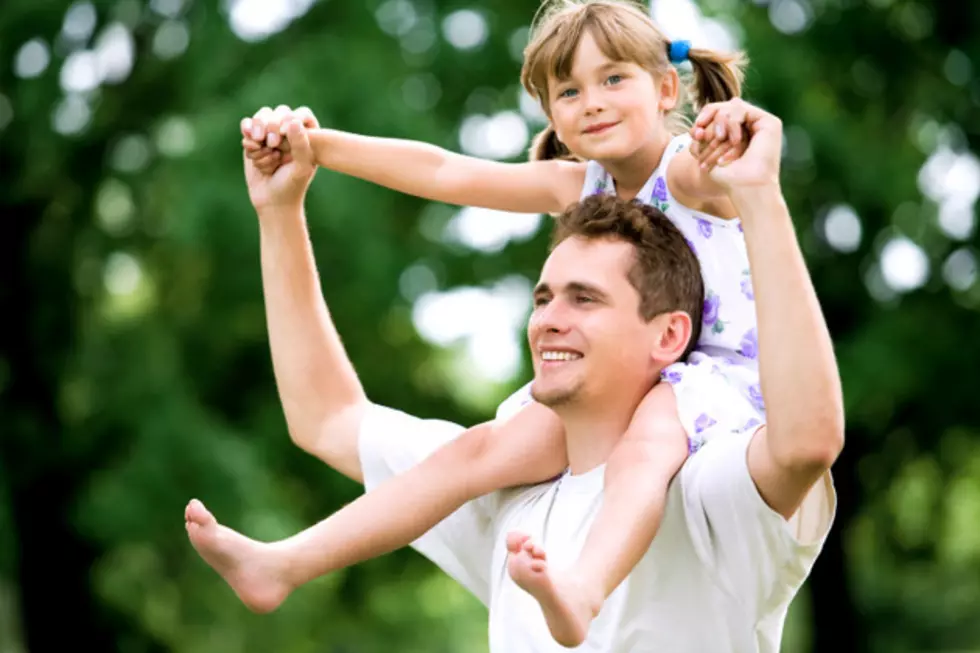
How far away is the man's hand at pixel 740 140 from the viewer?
8.38 ft

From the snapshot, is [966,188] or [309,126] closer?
[309,126]

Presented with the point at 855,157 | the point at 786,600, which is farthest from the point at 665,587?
the point at 855,157

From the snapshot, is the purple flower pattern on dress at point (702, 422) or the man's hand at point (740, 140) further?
the purple flower pattern on dress at point (702, 422)

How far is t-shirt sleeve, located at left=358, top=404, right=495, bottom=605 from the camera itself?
3.31 m

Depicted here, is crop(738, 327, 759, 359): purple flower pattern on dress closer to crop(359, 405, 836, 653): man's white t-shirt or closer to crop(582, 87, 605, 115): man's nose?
crop(359, 405, 836, 653): man's white t-shirt

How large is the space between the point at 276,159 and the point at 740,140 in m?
1.17

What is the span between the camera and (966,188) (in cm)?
1079

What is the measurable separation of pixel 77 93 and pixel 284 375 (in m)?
9.16

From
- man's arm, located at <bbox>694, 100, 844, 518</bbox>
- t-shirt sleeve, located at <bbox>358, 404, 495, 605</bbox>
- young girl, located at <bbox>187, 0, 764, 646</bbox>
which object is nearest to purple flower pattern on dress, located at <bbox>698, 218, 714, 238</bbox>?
young girl, located at <bbox>187, 0, 764, 646</bbox>

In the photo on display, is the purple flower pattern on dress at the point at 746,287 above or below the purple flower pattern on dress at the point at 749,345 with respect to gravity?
above

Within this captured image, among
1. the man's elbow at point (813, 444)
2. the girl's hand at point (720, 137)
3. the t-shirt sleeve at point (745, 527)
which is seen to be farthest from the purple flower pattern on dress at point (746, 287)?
the man's elbow at point (813, 444)

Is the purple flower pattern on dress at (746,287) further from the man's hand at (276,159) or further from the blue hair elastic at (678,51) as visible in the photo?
the man's hand at (276,159)

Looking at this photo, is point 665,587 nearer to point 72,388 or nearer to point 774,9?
point 774,9

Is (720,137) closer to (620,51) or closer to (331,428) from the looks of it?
(620,51)
